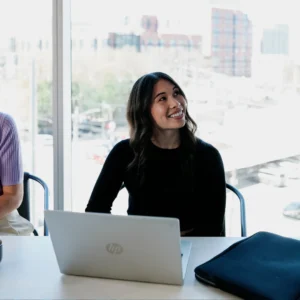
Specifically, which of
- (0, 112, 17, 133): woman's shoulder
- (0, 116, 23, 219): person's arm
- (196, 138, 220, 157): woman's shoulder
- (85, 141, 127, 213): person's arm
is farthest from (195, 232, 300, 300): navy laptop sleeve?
(0, 112, 17, 133): woman's shoulder

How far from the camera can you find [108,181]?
220 centimetres

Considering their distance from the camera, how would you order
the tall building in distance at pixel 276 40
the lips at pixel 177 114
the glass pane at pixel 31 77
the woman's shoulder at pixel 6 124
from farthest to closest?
1. the glass pane at pixel 31 77
2. the tall building in distance at pixel 276 40
3. the woman's shoulder at pixel 6 124
4. the lips at pixel 177 114

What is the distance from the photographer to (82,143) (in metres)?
2.94

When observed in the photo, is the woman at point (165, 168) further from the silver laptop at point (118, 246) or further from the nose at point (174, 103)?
the silver laptop at point (118, 246)

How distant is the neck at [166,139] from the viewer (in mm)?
2191

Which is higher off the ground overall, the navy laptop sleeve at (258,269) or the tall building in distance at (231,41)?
the tall building in distance at (231,41)

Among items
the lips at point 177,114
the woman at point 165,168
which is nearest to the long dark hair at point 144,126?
the woman at point 165,168

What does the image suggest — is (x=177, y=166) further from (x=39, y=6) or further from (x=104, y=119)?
(x=39, y=6)

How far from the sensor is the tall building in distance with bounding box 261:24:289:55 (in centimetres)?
264

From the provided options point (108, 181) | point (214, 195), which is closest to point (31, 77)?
point (108, 181)

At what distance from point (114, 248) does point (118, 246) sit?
0.05ft

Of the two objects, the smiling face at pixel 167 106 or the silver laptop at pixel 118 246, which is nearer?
the silver laptop at pixel 118 246

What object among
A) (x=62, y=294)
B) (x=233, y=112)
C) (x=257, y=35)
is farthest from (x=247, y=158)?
(x=62, y=294)

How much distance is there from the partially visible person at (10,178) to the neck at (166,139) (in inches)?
24.1
